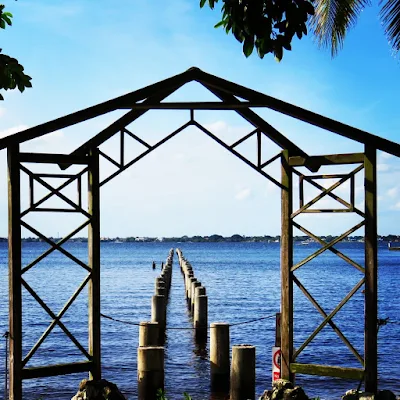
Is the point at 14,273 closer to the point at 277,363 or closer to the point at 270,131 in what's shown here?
the point at 277,363

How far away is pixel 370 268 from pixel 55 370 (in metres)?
5.47

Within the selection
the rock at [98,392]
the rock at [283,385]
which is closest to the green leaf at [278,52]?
the rock at [283,385]

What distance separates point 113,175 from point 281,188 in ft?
9.81

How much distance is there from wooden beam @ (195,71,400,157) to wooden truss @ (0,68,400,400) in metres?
0.02

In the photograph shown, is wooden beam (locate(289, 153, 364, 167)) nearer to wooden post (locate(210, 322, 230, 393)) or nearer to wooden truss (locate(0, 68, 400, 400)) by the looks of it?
wooden truss (locate(0, 68, 400, 400))

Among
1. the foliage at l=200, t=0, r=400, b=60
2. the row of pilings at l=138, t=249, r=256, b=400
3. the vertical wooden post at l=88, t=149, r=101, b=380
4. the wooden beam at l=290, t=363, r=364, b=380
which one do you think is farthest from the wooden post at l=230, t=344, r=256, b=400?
the foliage at l=200, t=0, r=400, b=60

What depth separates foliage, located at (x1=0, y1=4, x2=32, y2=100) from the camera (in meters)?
6.65

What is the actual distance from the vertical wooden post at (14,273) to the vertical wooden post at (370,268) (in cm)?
561

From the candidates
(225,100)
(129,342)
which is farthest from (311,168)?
(129,342)

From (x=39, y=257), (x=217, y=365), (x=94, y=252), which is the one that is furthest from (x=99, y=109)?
(x=217, y=365)

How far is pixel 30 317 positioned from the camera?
123 ft

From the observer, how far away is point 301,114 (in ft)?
A: 40.7

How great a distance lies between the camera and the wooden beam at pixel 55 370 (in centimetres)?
1225

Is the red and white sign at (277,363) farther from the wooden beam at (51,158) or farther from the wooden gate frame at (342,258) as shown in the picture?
the wooden beam at (51,158)
